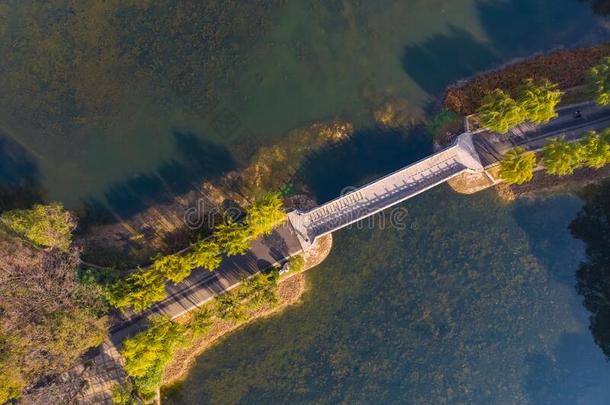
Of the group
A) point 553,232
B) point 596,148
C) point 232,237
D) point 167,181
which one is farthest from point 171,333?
point 596,148

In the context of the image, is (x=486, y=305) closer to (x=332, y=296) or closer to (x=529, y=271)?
(x=529, y=271)

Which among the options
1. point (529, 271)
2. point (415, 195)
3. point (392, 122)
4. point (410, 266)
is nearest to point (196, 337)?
point (410, 266)

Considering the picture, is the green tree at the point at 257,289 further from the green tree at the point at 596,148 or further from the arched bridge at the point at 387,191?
the green tree at the point at 596,148

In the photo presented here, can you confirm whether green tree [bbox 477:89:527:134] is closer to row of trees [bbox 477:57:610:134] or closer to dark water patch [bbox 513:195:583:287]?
row of trees [bbox 477:57:610:134]

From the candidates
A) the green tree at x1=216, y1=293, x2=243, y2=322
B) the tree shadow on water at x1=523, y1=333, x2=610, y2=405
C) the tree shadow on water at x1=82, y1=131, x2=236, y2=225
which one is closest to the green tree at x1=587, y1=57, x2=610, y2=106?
the tree shadow on water at x1=523, y1=333, x2=610, y2=405

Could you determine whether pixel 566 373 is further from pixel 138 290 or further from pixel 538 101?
pixel 138 290
